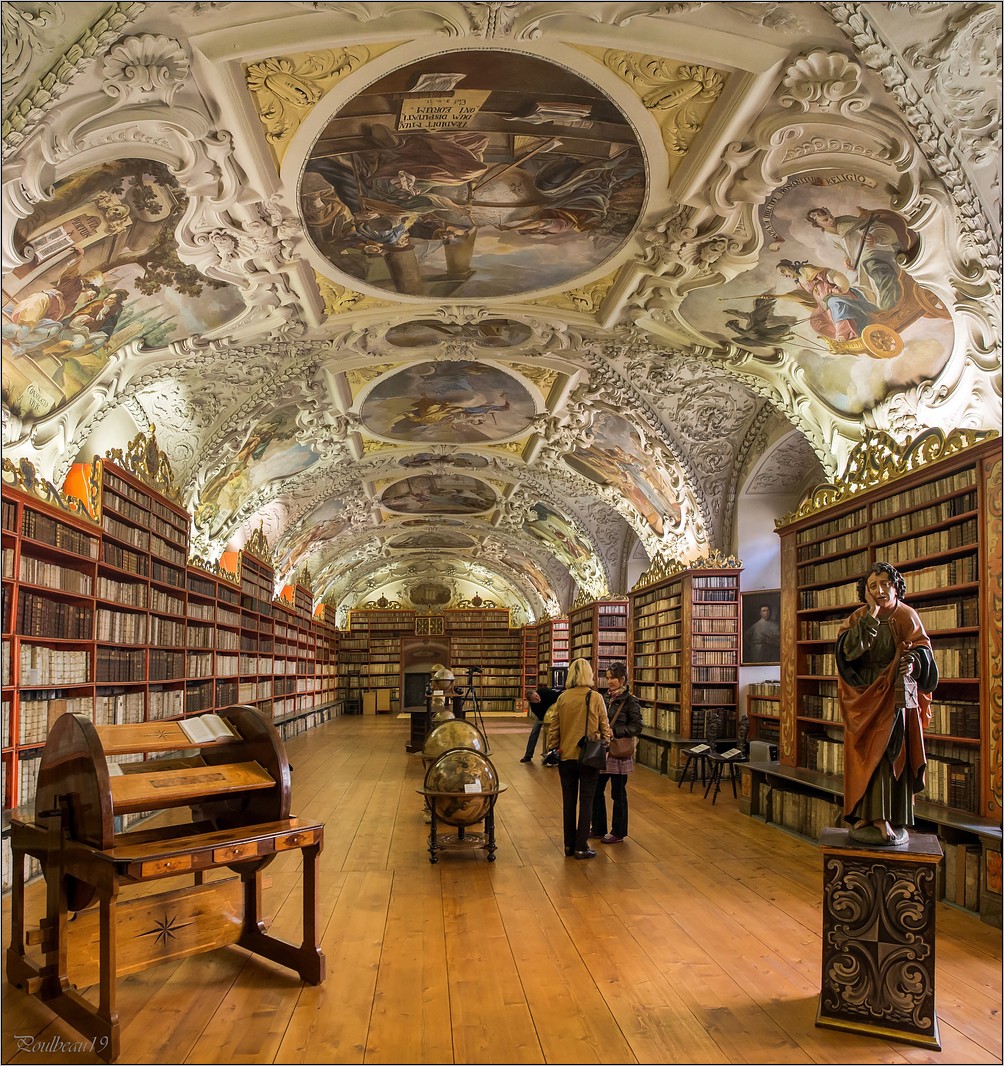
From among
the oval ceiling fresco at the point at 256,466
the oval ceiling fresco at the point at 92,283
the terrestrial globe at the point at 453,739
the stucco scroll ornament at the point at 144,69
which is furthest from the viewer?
the oval ceiling fresco at the point at 256,466

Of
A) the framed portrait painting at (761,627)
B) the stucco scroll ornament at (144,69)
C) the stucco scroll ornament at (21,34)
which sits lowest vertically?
the framed portrait painting at (761,627)

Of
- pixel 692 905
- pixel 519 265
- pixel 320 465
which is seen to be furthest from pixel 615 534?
pixel 692 905

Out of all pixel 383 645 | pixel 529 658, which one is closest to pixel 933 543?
pixel 529 658

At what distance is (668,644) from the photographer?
50.0 ft

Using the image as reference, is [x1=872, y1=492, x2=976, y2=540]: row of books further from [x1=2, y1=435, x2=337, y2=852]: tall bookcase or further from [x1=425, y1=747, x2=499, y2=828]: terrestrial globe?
[x1=2, y1=435, x2=337, y2=852]: tall bookcase

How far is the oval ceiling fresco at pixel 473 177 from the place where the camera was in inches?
244

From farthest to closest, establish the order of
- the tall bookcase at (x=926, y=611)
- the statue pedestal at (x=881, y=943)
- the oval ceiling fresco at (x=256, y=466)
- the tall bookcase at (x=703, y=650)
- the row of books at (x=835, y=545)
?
the tall bookcase at (x=703, y=650) → the oval ceiling fresco at (x=256, y=466) → the row of books at (x=835, y=545) → the tall bookcase at (x=926, y=611) → the statue pedestal at (x=881, y=943)

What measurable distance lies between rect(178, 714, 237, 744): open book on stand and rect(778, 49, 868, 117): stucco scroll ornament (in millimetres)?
5589

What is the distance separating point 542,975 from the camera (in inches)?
199

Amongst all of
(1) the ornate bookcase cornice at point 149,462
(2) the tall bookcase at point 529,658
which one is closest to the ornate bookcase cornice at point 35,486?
(1) the ornate bookcase cornice at point 149,462

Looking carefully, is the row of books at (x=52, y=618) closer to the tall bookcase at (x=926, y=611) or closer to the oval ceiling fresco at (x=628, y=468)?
the tall bookcase at (x=926, y=611)

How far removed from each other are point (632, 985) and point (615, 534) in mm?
15434

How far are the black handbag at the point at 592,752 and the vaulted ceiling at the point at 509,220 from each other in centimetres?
416

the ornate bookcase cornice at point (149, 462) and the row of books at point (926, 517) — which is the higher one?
the ornate bookcase cornice at point (149, 462)
